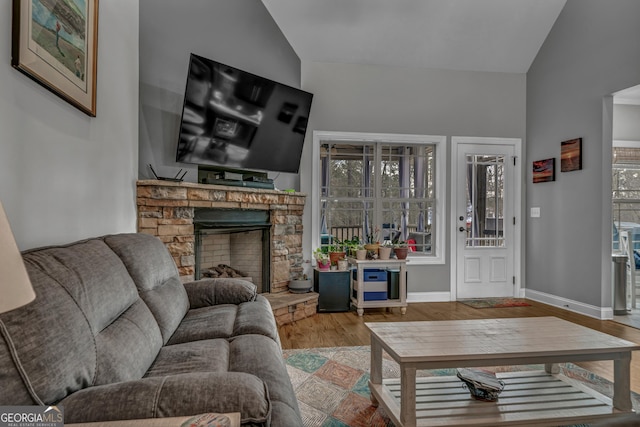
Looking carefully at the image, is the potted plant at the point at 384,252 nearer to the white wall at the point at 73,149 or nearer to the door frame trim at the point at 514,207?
the door frame trim at the point at 514,207

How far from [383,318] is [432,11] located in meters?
3.35

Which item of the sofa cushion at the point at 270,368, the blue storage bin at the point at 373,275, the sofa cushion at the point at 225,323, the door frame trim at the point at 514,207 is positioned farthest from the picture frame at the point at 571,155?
the sofa cushion at the point at 270,368

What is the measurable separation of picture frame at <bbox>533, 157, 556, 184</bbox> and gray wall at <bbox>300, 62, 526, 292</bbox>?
18.8 inches

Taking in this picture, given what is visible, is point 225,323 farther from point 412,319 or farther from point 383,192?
point 383,192

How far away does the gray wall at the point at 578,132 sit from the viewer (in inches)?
147

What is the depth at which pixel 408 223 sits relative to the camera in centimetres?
479

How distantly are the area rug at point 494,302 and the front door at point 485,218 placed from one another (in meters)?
0.12

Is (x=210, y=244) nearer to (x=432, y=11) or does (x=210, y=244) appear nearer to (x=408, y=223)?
(x=408, y=223)

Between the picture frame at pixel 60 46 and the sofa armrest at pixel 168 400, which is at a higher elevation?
the picture frame at pixel 60 46

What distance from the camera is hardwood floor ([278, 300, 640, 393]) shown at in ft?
9.75

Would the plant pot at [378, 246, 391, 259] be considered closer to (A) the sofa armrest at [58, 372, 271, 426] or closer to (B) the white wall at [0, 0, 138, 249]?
(B) the white wall at [0, 0, 138, 249]

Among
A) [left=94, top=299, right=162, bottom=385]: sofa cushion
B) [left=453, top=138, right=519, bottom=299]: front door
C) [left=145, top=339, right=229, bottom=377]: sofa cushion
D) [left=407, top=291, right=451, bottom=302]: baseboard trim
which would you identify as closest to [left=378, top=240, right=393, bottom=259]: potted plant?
[left=407, top=291, right=451, bottom=302]: baseboard trim
